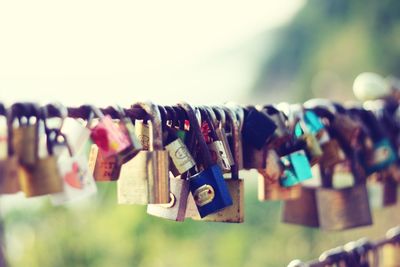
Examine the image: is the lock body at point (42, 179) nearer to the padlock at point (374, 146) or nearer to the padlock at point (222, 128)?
the padlock at point (222, 128)

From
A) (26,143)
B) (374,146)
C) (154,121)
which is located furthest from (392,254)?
(26,143)

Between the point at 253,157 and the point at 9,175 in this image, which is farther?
the point at 253,157

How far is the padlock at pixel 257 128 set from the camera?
1439 mm

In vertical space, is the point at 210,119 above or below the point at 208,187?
above

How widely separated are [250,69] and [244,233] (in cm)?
538

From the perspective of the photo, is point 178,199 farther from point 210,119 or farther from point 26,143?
point 26,143

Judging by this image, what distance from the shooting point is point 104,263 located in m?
4.88

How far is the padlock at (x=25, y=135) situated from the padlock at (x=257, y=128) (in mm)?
541

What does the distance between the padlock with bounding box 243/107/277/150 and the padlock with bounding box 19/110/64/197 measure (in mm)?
518

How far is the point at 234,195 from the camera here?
1.44 metres

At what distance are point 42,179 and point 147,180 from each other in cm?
27

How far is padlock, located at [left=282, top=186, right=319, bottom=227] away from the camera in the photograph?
6.28 ft

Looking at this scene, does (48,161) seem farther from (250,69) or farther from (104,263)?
(250,69)

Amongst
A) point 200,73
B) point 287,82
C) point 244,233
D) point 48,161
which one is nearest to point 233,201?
point 48,161
